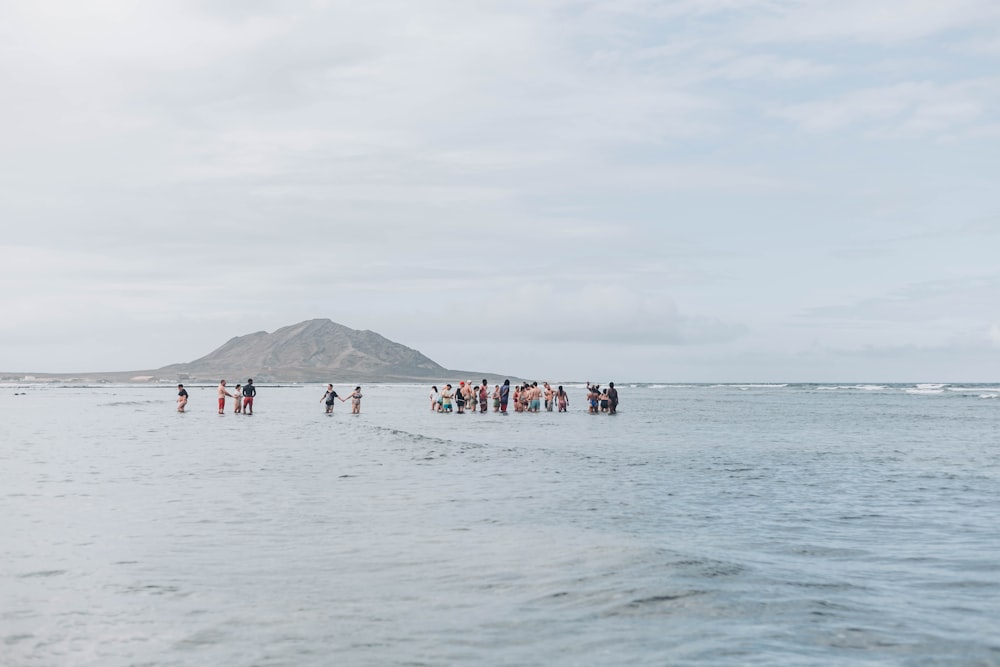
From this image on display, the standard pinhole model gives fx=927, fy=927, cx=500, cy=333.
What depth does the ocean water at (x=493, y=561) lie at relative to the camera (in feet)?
28.6

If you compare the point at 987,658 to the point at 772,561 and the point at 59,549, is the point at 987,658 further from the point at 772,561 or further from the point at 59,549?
the point at 59,549

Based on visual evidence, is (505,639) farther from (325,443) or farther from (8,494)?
(325,443)

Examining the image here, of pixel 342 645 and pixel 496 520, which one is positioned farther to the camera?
pixel 496 520

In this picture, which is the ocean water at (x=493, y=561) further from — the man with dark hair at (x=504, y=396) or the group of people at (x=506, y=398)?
the group of people at (x=506, y=398)

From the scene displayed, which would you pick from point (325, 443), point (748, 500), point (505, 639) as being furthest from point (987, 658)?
point (325, 443)

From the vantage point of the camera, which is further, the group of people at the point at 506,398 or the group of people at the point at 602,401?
the group of people at the point at 602,401

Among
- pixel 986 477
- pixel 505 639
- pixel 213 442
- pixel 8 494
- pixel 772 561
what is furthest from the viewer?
pixel 213 442

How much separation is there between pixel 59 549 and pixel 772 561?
9919 mm

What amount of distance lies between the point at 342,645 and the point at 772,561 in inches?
263

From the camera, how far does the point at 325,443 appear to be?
34844 millimetres

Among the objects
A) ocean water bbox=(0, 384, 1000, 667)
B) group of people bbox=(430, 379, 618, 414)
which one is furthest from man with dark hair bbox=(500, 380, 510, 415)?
ocean water bbox=(0, 384, 1000, 667)

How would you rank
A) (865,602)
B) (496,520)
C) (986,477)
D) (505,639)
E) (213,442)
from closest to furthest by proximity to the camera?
(505,639) → (865,602) → (496,520) → (986,477) → (213,442)

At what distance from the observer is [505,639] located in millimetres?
8852

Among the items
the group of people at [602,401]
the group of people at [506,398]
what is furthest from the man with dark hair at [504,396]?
the group of people at [602,401]
